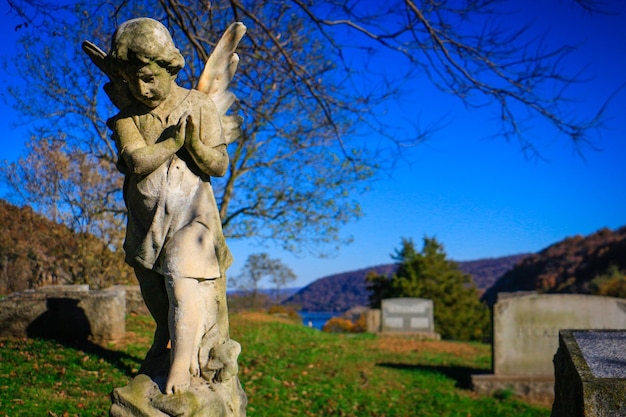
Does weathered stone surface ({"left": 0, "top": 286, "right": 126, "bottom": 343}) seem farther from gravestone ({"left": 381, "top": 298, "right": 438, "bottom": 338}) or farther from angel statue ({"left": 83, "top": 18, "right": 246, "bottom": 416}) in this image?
gravestone ({"left": 381, "top": 298, "right": 438, "bottom": 338})

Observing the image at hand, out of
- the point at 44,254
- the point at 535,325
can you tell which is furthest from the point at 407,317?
the point at 44,254

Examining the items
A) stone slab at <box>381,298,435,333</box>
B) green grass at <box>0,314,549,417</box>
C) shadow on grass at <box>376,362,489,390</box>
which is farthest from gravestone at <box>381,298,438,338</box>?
shadow on grass at <box>376,362,489,390</box>

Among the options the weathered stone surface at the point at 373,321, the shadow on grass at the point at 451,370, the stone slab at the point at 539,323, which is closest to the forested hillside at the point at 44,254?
the shadow on grass at the point at 451,370

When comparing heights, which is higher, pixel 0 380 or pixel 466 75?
pixel 466 75

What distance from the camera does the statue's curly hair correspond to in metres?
3.28

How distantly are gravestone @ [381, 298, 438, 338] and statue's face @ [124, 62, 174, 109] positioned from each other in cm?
1476

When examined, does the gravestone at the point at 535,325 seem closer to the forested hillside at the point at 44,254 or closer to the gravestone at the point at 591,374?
the gravestone at the point at 591,374

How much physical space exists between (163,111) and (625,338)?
3719 mm

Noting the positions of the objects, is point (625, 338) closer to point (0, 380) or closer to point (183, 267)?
point (183, 267)

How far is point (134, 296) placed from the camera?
12.3 metres

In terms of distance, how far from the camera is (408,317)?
1756 cm

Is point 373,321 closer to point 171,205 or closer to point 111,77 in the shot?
point 171,205

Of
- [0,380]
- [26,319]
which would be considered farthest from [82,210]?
[0,380]

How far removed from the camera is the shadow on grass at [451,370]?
10.5 metres
